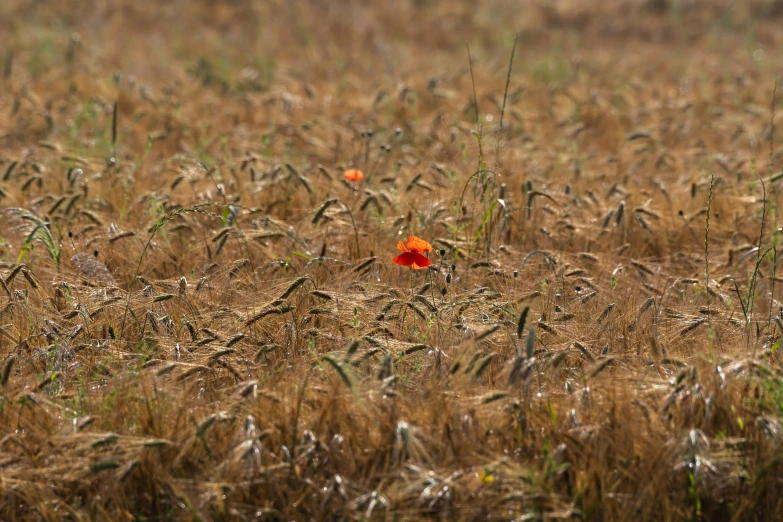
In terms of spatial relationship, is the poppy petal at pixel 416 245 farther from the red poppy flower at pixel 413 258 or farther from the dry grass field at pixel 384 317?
the dry grass field at pixel 384 317

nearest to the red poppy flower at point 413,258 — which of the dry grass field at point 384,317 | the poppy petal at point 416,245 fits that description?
the poppy petal at point 416,245

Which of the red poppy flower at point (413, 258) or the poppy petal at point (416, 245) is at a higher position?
the poppy petal at point (416, 245)

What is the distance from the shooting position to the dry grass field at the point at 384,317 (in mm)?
2336

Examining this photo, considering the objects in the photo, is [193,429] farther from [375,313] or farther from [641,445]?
[641,445]

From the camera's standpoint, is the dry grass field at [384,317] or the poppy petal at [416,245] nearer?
the dry grass field at [384,317]

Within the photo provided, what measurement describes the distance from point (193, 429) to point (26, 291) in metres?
1.05

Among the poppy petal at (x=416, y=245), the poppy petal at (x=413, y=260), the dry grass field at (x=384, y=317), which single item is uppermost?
the poppy petal at (x=416, y=245)

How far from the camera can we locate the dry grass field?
2.34 meters

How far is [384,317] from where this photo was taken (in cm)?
309

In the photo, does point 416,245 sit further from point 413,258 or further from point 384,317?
point 384,317

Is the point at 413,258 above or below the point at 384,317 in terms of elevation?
above

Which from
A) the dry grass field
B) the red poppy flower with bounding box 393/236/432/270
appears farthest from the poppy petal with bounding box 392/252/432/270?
the dry grass field

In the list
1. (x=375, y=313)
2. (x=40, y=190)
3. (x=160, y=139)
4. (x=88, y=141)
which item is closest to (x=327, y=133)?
(x=160, y=139)

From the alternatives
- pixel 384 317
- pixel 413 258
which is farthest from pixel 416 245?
pixel 384 317
